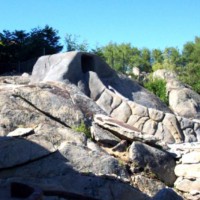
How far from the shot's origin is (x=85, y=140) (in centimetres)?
1270

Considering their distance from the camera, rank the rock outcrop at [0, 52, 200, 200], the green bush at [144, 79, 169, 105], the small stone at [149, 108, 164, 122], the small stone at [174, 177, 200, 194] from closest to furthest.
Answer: the rock outcrop at [0, 52, 200, 200] < the small stone at [174, 177, 200, 194] < the small stone at [149, 108, 164, 122] < the green bush at [144, 79, 169, 105]

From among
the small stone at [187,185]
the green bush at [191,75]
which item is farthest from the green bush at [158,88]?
the small stone at [187,185]

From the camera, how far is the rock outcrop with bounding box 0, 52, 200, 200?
35.3 ft

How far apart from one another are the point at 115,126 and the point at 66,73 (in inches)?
152

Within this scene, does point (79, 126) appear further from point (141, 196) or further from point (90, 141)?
point (141, 196)

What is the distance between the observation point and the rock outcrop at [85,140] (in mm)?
10758

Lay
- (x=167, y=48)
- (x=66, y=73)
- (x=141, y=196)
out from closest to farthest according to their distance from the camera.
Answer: (x=141, y=196) < (x=66, y=73) < (x=167, y=48)

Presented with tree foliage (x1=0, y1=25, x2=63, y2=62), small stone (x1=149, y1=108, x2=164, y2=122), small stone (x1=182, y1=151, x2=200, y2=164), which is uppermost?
tree foliage (x1=0, y1=25, x2=63, y2=62)

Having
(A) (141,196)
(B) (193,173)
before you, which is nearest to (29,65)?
(B) (193,173)

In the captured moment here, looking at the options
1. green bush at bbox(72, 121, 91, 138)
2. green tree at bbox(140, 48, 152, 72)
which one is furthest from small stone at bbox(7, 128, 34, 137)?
green tree at bbox(140, 48, 152, 72)

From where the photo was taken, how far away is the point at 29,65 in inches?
835

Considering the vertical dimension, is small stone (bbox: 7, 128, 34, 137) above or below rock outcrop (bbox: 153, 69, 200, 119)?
above

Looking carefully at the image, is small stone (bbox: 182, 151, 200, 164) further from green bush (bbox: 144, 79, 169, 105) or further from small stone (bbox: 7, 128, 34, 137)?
green bush (bbox: 144, 79, 169, 105)

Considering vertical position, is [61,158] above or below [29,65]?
below
